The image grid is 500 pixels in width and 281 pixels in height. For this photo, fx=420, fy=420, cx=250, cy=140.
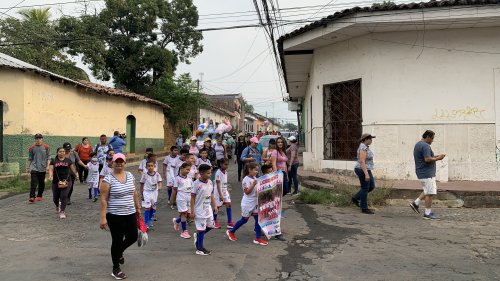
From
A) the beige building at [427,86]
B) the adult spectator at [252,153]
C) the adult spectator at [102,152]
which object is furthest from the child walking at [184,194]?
the beige building at [427,86]

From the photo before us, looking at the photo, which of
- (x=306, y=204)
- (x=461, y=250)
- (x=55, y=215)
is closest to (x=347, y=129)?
(x=306, y=204)

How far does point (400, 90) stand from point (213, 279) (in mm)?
7537

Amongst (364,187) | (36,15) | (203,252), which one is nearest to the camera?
(203,252)

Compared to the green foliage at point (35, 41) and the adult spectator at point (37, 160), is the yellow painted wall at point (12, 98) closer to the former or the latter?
the adult spectator at point (37, 160)

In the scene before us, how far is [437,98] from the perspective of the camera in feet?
33.4

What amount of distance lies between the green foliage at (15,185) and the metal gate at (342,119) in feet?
28.4

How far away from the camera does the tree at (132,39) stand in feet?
90.4

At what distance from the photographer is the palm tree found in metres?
24.7

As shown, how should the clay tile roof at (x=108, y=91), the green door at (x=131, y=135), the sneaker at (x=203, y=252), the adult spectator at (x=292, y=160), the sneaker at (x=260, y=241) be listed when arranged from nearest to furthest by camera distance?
the sneaker at (x=203, y=252) → the sneaker at (x=260, y=241) → the adult spectator at (x=292, y=160) → the clay tile roof at (x=108, y=91) → the green door at (x=131, y=135)

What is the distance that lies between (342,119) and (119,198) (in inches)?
316

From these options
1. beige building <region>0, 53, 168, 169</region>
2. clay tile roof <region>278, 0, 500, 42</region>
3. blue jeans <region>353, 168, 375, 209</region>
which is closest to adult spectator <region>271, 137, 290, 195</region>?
blue jeans <region>353, 168, 375, 209</region>

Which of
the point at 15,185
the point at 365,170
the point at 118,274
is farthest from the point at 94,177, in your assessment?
the point at 365,170

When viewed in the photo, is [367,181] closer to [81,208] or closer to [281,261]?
[281,261]

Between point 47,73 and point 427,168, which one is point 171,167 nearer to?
point 427,168
